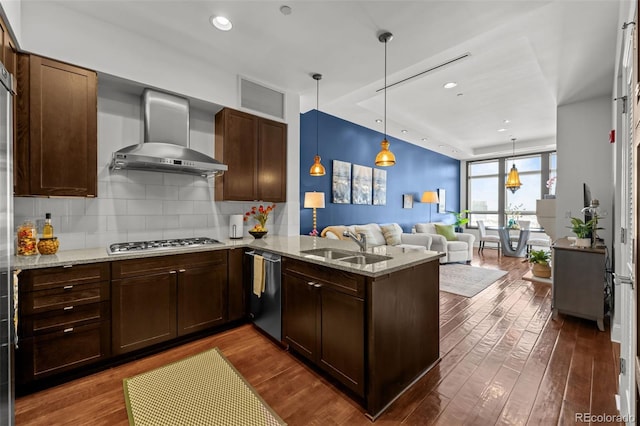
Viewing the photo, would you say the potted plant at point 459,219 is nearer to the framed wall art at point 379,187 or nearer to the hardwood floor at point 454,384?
the framed wall art at point 379,187

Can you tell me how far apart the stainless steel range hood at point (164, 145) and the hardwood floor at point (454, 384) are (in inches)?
66.4

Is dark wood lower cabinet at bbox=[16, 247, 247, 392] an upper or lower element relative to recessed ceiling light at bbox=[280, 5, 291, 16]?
lower

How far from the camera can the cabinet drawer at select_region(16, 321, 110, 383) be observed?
1.86 metres

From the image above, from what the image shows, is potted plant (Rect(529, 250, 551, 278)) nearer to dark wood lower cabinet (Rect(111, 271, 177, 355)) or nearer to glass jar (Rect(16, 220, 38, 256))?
dark wood lower cabinet (Rect(111, 271, 177, 355))

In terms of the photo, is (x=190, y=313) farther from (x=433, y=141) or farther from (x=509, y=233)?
(x=509, y=233)

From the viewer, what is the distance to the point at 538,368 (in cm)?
214

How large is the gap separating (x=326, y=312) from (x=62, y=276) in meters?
1.91

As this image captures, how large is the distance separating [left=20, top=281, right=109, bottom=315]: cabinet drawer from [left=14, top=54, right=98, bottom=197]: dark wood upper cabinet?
770 millimetres

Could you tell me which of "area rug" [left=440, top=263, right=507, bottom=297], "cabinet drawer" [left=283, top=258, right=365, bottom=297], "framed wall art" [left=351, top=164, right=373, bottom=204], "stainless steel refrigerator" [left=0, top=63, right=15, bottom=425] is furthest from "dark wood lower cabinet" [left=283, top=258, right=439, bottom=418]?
"framed wall art" [left=351, top=164, right=373, bottom=204]

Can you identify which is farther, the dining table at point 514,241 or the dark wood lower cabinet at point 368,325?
the dining table at point 514,241

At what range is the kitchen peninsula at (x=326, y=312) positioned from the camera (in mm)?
1721

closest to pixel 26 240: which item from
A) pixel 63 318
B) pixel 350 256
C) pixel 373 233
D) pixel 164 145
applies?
pixel 63 318

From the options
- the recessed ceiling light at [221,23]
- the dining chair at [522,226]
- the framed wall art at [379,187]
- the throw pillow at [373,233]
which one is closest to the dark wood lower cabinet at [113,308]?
the recessed ceiling light at [221,23]

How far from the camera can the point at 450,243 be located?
612 cm
